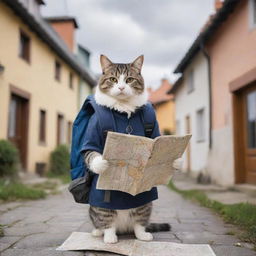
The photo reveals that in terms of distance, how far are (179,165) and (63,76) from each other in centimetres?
1340

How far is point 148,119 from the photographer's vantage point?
10.5 feet

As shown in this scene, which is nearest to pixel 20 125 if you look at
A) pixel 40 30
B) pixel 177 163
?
pixel 40 30

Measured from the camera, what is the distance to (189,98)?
559 inches

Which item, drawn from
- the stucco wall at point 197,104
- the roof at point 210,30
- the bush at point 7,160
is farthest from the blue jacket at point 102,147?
the stucco wall at point 197,104

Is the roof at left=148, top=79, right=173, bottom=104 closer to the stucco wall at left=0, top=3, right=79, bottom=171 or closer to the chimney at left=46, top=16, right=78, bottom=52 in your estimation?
the chimney at left=46, top=16, right=78, bottom=52

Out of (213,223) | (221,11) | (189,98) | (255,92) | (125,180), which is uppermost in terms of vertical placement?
(221,11)

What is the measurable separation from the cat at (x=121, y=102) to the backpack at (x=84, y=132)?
0.09 metres

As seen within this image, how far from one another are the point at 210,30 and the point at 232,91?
2056 mm

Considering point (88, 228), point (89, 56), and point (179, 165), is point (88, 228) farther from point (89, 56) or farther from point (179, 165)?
point (89, 56)

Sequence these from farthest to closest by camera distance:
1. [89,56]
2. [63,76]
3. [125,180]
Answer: [89,56] < [63,76] < [125,180]

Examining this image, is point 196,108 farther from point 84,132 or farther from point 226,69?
point 84,132

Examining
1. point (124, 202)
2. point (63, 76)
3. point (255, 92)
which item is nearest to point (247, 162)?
point (255, 92)

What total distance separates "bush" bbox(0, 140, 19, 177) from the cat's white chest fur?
19.0 ft

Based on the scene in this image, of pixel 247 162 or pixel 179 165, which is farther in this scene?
pixel 247 162
